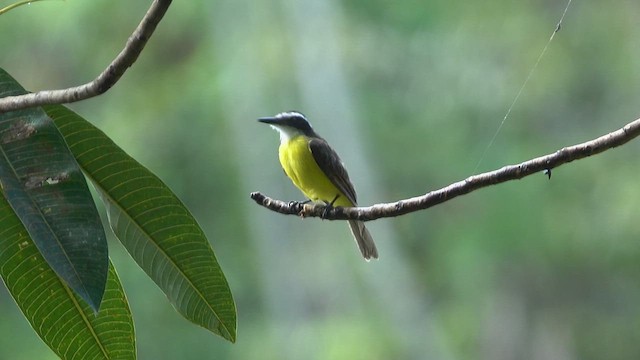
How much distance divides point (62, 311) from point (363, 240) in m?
1.13

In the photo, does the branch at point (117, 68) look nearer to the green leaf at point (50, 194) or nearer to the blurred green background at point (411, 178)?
the green leaf at point (50, 194)

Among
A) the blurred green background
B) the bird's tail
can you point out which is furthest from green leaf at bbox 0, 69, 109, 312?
the blurred green background

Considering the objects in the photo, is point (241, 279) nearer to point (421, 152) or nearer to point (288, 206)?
point (421, 152)

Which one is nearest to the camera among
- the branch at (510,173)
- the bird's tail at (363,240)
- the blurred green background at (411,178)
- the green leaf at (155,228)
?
→ the branch at (510,173)

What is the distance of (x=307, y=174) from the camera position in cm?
218

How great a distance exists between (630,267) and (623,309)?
6.7 inches

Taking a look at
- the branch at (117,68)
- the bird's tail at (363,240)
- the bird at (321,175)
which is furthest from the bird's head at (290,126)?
the branch at (117,68)

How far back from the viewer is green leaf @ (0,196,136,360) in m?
1.06

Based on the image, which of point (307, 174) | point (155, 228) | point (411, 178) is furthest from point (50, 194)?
point (411, 178)

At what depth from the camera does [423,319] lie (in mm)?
3666

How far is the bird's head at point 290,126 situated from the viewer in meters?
2.30

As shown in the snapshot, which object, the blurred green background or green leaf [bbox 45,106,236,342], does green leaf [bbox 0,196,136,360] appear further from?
the blurred green background

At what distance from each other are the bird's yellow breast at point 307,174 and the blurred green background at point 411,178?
1.32 m

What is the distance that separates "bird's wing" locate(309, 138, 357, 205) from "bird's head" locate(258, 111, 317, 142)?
0.09 meters
